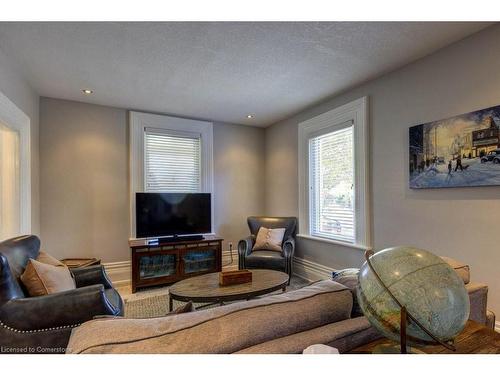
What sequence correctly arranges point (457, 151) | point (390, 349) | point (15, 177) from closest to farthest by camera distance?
point (390, 349) → point (457, 151) → point (15, 177)

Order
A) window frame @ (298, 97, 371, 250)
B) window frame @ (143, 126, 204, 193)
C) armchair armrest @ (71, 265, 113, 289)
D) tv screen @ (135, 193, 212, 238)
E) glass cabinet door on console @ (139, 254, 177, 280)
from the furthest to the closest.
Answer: window frame @ (143, 126, 204, 193)
tv screen @ (135, 193, 212, 238)
glass cabinet door on console @ (139, 254, 177, 280)
window frame @ (298, 97, 371, 250)
armchair armrest @ (71, 265, 113, 289)

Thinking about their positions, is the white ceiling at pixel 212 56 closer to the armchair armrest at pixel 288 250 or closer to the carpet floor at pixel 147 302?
the armchair armrest at pixel 288 250

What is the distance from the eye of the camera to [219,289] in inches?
91.8

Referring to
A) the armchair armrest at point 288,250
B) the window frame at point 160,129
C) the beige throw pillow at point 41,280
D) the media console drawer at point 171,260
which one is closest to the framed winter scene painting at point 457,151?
the armchair armrest at point 288,250

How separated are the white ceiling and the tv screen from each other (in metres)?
1.41

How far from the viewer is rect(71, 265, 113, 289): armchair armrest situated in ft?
7.62

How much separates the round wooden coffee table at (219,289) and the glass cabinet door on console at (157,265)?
1226mm

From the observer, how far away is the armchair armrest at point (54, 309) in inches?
57.1

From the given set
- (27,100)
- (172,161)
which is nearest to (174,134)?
(172,161)

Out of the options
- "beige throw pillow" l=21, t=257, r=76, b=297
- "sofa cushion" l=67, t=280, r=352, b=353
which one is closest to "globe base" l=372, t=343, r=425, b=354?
"sofa cushion" l=67, t=280, r=352, b=353

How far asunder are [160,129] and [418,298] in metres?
4.10

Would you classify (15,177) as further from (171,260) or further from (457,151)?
(457,151)

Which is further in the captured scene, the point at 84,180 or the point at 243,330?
the point at 84,180

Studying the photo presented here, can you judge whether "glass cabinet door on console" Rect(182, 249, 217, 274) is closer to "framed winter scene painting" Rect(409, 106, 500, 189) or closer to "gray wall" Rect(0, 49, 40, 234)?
"gray wall" Rect(0, 49, 40, 234)
